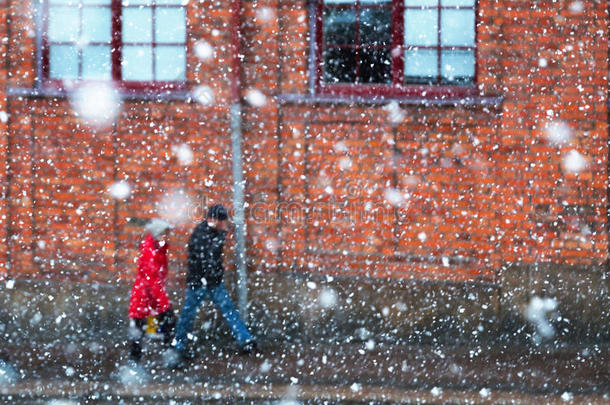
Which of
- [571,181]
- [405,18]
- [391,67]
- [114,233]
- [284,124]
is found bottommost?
[114,233]

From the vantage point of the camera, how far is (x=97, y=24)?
326 inches

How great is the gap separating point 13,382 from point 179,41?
14.0 feet

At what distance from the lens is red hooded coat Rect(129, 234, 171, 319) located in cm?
683

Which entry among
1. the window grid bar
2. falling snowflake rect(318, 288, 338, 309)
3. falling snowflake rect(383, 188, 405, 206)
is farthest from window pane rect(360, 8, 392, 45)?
falling snowflake rect(318, 288, 338, 309)

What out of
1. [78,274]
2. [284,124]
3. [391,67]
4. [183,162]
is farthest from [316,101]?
[78,274]

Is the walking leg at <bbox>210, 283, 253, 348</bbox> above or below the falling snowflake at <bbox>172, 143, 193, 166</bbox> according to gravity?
below

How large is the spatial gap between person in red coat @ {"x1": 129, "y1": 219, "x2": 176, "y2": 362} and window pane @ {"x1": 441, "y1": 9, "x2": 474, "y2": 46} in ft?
12.9

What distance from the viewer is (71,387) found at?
19.8 ft

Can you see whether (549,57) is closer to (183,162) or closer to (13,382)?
(183,162)

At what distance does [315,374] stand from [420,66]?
3.84 m

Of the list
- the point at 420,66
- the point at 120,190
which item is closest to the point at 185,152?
the point at 120,190

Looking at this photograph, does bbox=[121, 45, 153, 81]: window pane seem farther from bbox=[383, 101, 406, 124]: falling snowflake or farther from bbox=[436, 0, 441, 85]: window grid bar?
bbox=[436, 0, 441, 85]: window grid bar

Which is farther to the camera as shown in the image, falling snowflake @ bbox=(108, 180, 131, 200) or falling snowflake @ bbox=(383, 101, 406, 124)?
falling snowflake @ bbox=(108, 180, 131, 200)

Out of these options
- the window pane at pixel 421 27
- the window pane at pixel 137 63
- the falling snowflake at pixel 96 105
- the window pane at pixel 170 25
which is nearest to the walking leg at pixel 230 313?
the falling snowflake at pixel 96 105
